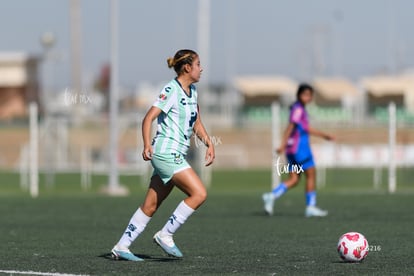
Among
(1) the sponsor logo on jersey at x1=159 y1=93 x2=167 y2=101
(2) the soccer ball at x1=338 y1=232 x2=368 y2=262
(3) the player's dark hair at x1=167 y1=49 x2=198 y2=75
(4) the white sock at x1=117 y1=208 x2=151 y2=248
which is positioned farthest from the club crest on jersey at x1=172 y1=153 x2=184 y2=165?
(2) the soccer ball at x1=338 y1=232 x2=368 y2=262

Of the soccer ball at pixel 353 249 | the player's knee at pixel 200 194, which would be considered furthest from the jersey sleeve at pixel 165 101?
the soccer ball at pixel 353 249

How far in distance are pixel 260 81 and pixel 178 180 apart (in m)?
58.7

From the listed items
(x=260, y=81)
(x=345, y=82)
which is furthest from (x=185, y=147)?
(x=345, y=82)

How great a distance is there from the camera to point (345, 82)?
73.6m

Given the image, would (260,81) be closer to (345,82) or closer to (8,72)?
(345,82)

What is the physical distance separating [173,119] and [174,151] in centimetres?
31

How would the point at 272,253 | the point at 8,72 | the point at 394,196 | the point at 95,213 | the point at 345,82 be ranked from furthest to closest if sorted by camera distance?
the point at 345,82 < the point at 8,72 < the point at 394,196 < the point at 95,213 < the point at 272,253

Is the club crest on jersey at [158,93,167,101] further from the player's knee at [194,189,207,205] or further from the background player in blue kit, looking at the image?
the background player in blue kit

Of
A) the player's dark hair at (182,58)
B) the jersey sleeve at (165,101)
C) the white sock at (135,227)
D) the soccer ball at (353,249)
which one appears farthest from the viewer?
the white sock at (135,227)

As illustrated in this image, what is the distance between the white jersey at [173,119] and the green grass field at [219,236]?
1.11m

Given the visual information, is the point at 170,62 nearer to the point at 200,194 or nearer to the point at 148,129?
the point at 148,129

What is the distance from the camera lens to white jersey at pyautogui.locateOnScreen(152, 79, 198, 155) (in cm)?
1053

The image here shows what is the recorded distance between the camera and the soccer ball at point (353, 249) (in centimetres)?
1042

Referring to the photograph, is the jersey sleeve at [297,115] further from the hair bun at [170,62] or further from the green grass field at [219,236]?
the hair bun at [170,62]
